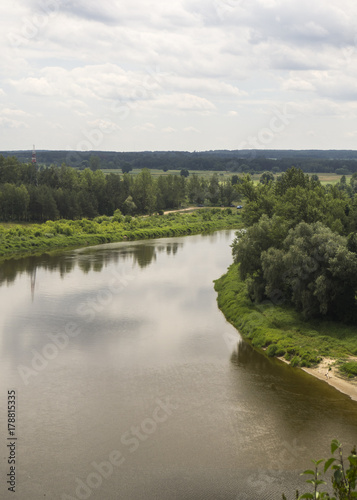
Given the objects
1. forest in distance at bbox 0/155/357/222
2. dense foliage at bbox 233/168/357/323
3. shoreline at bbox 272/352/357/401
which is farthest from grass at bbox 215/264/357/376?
forest in distance at bbox 0/155/357/222

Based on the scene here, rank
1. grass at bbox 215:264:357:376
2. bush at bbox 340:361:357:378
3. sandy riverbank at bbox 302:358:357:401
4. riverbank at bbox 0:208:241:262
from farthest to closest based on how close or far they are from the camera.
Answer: riverbank at bbox 0:208:241:262 → grass at bbox 215:264:357:376 → bush at bbox 340:361:357:378 → sandy riverbank at bbox 302:358:357:401

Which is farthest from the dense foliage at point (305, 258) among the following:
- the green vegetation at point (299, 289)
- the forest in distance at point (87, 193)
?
the forest in distance at point (87, 193)

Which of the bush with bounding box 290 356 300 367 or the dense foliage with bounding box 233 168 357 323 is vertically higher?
the dense foliage with bounding box 233 168 357 323

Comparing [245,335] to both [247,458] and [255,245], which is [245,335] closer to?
[255,245]

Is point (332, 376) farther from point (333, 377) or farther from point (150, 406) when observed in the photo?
point (150, 406)

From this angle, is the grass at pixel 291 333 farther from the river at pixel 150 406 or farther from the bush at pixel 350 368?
the river at pixel 150 406

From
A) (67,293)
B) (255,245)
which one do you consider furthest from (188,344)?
(67,293)

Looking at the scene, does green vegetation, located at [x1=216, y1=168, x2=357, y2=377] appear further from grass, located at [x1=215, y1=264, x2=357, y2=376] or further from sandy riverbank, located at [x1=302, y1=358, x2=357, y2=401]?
sandy riverbank, located at [x1=302, y1=358, x2=357, y2=401]
